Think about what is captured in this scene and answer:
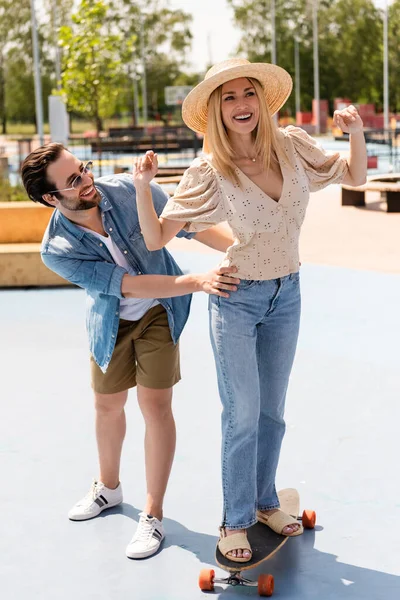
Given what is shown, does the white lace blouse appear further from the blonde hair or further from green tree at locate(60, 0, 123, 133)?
green tree at locate(60, 0, 123, 133)

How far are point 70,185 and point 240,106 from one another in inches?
29.7

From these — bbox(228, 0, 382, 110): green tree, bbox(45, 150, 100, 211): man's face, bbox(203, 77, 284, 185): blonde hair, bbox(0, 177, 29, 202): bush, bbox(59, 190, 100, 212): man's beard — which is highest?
bbox(228, 0, 382, 110): green tree

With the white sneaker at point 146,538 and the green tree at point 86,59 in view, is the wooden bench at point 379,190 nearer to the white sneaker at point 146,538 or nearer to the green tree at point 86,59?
the green tree at point 86,59

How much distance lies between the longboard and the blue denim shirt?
2.80 ft

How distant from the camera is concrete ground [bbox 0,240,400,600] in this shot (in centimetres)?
396

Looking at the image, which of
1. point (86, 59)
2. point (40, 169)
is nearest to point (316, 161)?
point (40, 169)

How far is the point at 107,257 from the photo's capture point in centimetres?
415

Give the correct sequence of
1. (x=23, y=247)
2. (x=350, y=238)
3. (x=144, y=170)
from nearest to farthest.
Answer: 1. (x=144, y=170)
2. (x=23, y=247)
3. (x=350, y=238)

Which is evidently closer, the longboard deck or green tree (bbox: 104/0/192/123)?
the longboard deck

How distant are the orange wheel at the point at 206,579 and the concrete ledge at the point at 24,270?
6.69m

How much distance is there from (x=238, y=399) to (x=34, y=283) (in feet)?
22.6

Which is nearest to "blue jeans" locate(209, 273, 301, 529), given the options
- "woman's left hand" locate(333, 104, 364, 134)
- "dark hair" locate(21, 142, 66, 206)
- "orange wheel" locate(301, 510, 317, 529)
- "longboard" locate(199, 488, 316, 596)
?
"longboard" locate(199, 488, 316, 596)

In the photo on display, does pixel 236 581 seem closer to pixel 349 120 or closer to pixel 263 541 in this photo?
pixel 263 541

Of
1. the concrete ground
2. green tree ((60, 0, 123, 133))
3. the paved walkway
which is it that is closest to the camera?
the concrete ground
